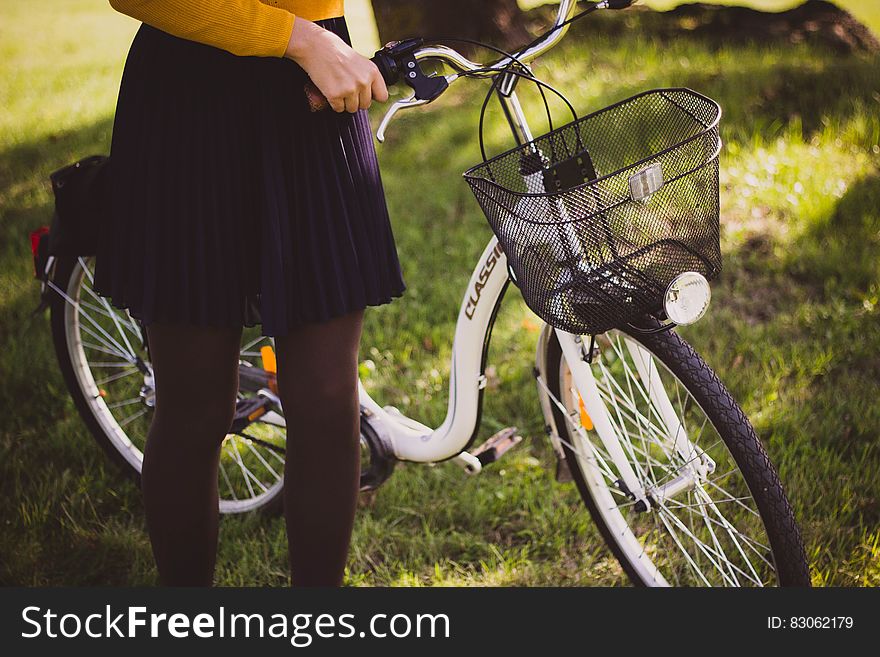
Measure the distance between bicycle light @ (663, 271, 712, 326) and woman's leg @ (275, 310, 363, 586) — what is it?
55cm

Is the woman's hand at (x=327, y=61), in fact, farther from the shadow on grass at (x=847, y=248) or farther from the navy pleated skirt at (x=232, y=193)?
the shadow on grass at (x=847, y=248)

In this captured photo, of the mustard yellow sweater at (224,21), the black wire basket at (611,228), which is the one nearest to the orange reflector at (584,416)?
the black wire basket at (611,228)

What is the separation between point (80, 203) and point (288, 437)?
27.7 inches

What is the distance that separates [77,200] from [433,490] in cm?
126

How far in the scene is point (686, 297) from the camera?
1.46 m

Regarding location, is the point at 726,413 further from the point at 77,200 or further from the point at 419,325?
the point at 419,325

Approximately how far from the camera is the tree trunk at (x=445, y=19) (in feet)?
16.9

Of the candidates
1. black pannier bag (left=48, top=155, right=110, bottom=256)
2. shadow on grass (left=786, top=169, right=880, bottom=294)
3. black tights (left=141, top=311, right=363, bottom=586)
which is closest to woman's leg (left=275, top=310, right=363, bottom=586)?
black tights (left=141, top=311, right=363, bottom=586)

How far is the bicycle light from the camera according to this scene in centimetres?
146

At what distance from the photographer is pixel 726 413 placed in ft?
5.33

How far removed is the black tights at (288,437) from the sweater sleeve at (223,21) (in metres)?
0.48

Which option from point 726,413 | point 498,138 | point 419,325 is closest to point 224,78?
point 726,413

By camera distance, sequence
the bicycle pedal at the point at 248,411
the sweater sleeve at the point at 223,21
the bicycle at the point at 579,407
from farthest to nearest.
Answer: the bicycle pedal at the point at 248,411 < the bicycle at the point at 579,407 < the sweater sleeve at the point at 223,21

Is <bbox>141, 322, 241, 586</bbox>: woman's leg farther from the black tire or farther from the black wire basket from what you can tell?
the black tire
